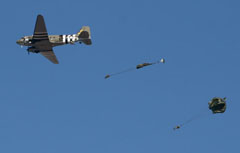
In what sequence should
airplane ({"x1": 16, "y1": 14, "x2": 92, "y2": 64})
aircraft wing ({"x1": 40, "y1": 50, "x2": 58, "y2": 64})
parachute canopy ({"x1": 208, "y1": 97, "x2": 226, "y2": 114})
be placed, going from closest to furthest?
parachute canopy ({"x1": 208, "y1": 97, "x2": 226, "y2": 114}) → airplane ({"x1": 16, "y1": 14, "x2": 92, "y2": 64}) → aircraft wing ({"x1": 40, "y1": 50, "x2": 58, "y2": 64})

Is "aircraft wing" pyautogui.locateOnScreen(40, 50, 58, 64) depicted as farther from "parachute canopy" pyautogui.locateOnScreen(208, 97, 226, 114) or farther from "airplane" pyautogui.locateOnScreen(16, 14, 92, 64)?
"parachute canopy" pyautogui.locateOnScreen(208, 97, 226, 114)

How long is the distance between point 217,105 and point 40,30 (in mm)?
54318

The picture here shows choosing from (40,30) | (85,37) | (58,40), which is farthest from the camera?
(85,37)

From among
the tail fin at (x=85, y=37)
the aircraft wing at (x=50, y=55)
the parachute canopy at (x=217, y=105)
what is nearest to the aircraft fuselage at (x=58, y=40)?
the tail fin at (x=85, y=37)

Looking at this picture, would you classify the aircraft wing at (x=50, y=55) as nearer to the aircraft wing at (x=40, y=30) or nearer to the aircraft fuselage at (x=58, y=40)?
the aircraft fuselage at (x=58, y=40)

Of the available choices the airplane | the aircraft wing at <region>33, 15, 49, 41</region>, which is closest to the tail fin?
the airplane

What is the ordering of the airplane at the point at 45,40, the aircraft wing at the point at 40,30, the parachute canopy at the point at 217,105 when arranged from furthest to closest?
1. the airplane at the point at 45,40
2. the aircraft wing at the point at 40,30
3. the parachute canopy at the point at 217,105

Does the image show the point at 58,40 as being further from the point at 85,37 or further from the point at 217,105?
the point at 217,105

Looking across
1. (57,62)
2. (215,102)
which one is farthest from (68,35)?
(215,102)

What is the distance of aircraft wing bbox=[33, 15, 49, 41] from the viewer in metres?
140

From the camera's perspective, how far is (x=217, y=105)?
117062 mm

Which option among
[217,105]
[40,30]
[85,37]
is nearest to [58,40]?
[40,30]

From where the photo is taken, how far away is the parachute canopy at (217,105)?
116 meters

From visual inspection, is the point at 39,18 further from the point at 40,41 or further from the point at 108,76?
the point at 108,76
